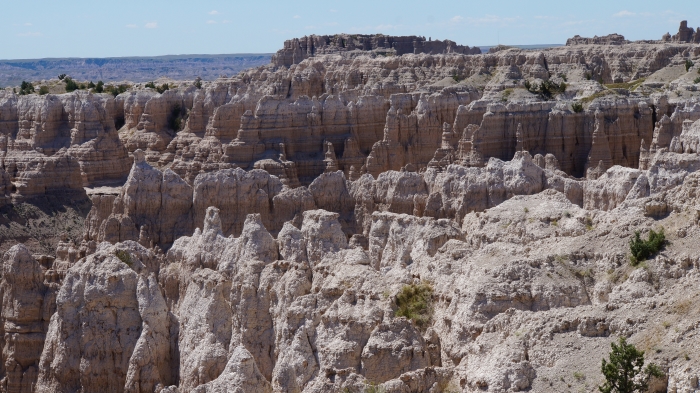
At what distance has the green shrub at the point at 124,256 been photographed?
103ft

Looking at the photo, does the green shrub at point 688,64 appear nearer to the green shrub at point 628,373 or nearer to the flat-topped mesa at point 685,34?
the flat-topped mesa at point 685,34

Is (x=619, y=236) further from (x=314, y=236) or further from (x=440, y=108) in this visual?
(x=440, y=108)

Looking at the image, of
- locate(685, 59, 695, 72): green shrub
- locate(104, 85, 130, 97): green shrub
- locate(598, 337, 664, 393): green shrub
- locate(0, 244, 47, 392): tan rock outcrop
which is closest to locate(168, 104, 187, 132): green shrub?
locate(104, 85, 130, 97): green shrub

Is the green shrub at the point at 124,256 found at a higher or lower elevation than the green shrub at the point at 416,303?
lower

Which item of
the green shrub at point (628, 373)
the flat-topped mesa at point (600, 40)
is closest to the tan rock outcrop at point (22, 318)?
the green shrub at point (628, 373)

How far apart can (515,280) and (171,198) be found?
948 inches

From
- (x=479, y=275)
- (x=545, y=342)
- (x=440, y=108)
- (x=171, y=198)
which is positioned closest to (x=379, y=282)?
(x=479, y=275)

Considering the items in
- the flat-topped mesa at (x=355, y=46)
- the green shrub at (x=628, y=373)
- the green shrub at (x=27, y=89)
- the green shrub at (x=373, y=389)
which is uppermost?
the green shrub at (x=628, y=373)

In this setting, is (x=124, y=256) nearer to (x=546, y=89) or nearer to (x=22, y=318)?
(x=22, y=318)

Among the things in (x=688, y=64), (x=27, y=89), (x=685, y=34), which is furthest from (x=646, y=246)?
(x=685, y=34)

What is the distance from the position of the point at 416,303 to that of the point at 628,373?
7.15m

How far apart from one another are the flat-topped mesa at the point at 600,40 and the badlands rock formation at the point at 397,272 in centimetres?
5250

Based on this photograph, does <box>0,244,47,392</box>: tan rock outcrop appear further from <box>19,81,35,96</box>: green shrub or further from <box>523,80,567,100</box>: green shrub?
<box>19,81,35,96</box>: green shrub

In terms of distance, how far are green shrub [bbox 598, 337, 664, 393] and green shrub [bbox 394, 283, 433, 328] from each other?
6.32 metres
